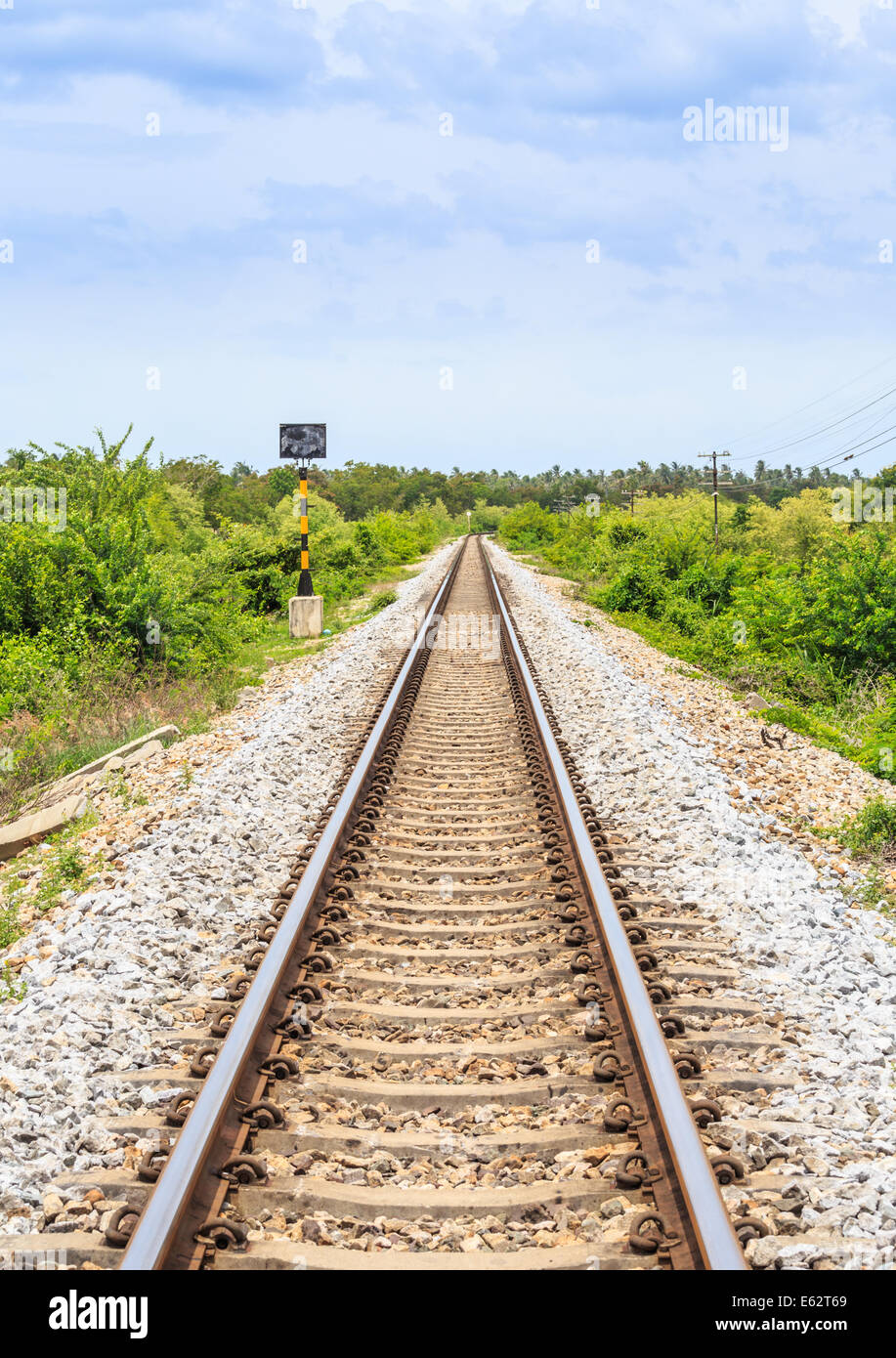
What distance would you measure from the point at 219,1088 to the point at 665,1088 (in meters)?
1.50

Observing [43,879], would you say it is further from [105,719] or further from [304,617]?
[304,617]

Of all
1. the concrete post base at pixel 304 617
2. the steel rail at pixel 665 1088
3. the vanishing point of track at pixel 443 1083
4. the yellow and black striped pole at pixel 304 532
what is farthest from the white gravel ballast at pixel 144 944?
the concrete post base at pixel 304 617

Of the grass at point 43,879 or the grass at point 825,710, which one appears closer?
the grass at point 43,879

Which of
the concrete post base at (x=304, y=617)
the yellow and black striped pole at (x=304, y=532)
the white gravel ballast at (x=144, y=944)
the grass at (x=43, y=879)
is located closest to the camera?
the white gravel ballast at (x=144, y=944)

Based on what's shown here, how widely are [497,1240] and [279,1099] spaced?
3.30ft

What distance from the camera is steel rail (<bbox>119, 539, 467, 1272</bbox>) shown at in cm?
266

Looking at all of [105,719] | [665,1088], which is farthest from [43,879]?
[105,719]

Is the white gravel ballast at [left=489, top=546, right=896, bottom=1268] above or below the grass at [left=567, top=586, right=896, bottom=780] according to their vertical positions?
below

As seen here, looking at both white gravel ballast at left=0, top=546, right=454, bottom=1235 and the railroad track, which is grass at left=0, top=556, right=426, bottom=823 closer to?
white gravel ballast at left=0, top=546, right=454, bottom=1235

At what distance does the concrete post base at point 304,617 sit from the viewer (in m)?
16.2

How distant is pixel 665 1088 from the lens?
10.8 ft

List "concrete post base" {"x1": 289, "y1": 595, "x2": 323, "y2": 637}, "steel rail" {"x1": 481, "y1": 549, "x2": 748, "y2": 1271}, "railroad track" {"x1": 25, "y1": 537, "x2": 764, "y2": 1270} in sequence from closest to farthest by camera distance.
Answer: "steel rail" {"x1": 481, "y1": 549, "x2": 748, "y2": 1271}, "railroad track" {"x1": 25, "y1": 537, "x2": 764, "y2": 1270}, "concrete post base" {"x1": 289, "y1": 595, "x2": 323, "y2": 637}

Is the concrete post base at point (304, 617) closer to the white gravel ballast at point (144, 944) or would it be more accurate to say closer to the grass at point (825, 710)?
the grass at point (825, 710)

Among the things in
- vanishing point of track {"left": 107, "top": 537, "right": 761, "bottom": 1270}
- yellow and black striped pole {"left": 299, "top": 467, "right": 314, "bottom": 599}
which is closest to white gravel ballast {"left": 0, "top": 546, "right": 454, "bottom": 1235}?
vanishing point of track {"left": 107, "top": 537, "right": 761, "bottom": 1270}
